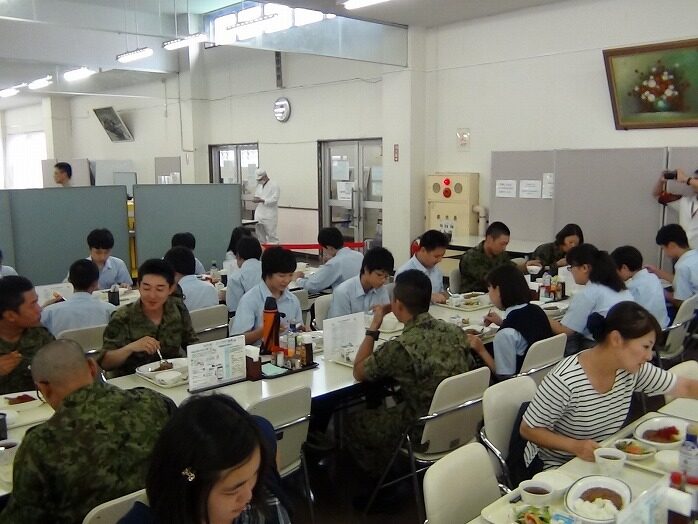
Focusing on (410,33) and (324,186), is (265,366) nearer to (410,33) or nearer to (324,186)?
(410,33)

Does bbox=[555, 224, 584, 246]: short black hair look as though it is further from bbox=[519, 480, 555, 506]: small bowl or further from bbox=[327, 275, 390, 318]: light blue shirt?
bbox=[519, 480, 555, 506]: small bowl

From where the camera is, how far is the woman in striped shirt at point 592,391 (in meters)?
2.28

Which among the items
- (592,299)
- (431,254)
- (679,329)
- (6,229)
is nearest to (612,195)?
(679,329)

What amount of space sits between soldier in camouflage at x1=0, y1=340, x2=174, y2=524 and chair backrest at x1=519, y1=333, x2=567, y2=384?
199 centimetres

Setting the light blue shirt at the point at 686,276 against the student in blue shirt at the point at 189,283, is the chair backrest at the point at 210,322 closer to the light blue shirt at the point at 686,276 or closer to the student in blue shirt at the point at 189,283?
the student in blue shirt at the point at 189,283

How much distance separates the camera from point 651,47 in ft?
20.6

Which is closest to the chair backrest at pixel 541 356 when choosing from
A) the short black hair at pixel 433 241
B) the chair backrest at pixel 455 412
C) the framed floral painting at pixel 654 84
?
the chair backrest at pixel 455 412

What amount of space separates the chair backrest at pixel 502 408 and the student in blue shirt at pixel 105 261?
155 inches

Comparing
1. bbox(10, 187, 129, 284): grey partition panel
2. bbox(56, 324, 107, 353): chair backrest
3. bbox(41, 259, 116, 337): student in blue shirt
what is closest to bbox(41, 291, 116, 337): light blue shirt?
bbox(41, 259, 116, 337): student in blue shirt

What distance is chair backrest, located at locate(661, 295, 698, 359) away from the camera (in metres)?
4.45

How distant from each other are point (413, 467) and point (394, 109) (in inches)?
250

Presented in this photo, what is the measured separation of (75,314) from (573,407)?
10.1ft

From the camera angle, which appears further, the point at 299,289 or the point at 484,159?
the point at 484,159

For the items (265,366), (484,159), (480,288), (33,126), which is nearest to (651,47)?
(484,159)
